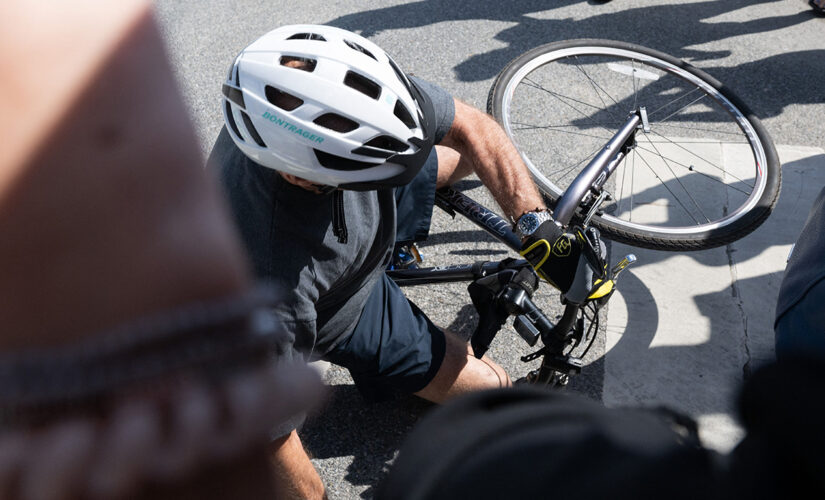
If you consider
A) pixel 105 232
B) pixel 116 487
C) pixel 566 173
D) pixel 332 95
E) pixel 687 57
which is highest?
pixel 105 232

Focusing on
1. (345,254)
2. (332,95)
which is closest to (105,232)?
(332,95)

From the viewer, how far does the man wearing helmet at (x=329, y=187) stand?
2146mm

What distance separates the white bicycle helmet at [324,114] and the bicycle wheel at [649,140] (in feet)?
5.37

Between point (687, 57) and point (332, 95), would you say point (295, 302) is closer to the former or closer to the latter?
point (332, 95)

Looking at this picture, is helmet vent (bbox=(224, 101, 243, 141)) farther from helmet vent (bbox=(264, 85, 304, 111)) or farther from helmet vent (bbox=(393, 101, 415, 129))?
helmet vent (bbox=(393, 101, 415, 129))

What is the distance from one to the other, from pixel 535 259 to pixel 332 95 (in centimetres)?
105

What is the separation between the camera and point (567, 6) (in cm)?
577

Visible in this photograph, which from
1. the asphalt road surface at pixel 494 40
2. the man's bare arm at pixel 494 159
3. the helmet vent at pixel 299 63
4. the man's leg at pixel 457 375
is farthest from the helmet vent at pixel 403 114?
the asphalt road surface at pixel 494 40

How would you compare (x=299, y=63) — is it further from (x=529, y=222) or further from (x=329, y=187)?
(x=529, y=222)

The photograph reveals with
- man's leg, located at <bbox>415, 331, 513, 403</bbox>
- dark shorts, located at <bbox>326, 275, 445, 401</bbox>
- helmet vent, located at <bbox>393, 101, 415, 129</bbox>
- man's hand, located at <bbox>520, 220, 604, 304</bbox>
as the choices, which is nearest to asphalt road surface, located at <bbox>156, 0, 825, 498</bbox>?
man's leg, located at <bbox>415, 331, 513, 403</bbox>

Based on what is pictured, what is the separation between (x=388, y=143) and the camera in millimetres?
2289

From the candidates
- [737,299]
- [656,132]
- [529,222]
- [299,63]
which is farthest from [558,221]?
[656,132]

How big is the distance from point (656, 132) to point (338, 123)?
306cm

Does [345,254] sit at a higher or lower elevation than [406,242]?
higher
